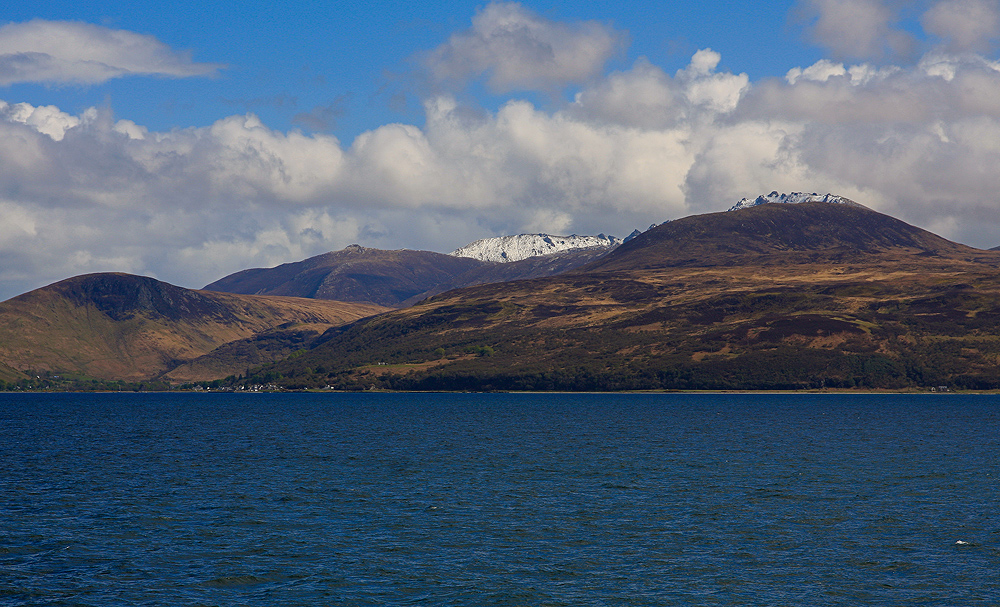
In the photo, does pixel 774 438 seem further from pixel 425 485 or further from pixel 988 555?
pixel 988 555

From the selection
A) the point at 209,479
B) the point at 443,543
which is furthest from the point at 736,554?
the point at 209,479

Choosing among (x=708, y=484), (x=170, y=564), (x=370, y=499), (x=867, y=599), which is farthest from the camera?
(x=708, y=484)

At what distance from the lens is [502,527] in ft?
215

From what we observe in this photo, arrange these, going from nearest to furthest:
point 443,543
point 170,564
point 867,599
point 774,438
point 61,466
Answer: point 867,599 → point 170,564 → point 443,543 → point 61,466 → point 774,438

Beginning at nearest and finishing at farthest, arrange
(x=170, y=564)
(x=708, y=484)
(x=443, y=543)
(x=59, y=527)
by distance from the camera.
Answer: (x=170, y=564)
(x=443, y=543)
(x=59, y=527)
(x=708, y=484)

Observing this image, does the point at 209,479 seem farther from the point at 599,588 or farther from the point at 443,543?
the point at 599,588

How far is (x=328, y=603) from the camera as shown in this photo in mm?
46188

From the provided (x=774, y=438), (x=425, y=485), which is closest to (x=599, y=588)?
(x=425, y=485)

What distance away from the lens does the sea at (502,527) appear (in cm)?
4838

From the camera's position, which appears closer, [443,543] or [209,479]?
[443,543]

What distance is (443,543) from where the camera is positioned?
60.0 m

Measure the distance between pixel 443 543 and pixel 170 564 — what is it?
57.6 ft

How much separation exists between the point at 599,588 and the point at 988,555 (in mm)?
26124

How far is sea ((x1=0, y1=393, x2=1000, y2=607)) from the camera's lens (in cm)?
4838
